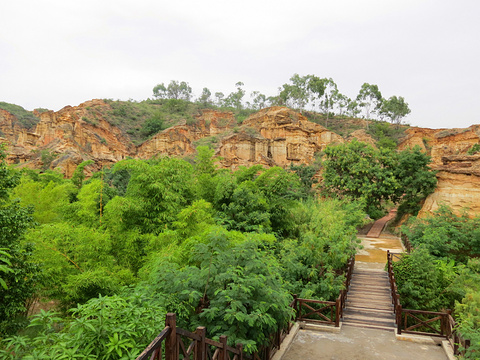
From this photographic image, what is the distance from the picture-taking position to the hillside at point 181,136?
109ft

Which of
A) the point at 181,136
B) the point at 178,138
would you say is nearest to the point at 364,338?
the point at 178,138

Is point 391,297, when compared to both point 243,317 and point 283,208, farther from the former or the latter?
point 243,317

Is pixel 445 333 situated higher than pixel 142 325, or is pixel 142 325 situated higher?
pixel 142 325

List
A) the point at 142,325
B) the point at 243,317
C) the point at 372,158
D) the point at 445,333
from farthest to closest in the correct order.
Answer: the point at 372,158, the point at 445,333, the point at 243,317, the point at 142,325

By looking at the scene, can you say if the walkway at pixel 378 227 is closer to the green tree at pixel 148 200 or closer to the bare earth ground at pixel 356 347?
the bare earth ground at pixel 356 347

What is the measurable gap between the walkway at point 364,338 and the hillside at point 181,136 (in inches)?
900

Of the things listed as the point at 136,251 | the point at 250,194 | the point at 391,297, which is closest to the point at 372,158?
the point at 391,297

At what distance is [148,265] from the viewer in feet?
21.1

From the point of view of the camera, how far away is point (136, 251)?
7.69m

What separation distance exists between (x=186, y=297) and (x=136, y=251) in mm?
3191

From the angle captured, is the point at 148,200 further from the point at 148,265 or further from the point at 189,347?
the point at 189,347

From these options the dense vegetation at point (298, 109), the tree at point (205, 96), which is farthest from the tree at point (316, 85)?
the tree at point (205, 96)

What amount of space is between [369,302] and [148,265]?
8745 millimetres

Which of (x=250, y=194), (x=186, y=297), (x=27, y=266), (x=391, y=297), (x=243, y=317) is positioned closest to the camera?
(x=243, y=317)
